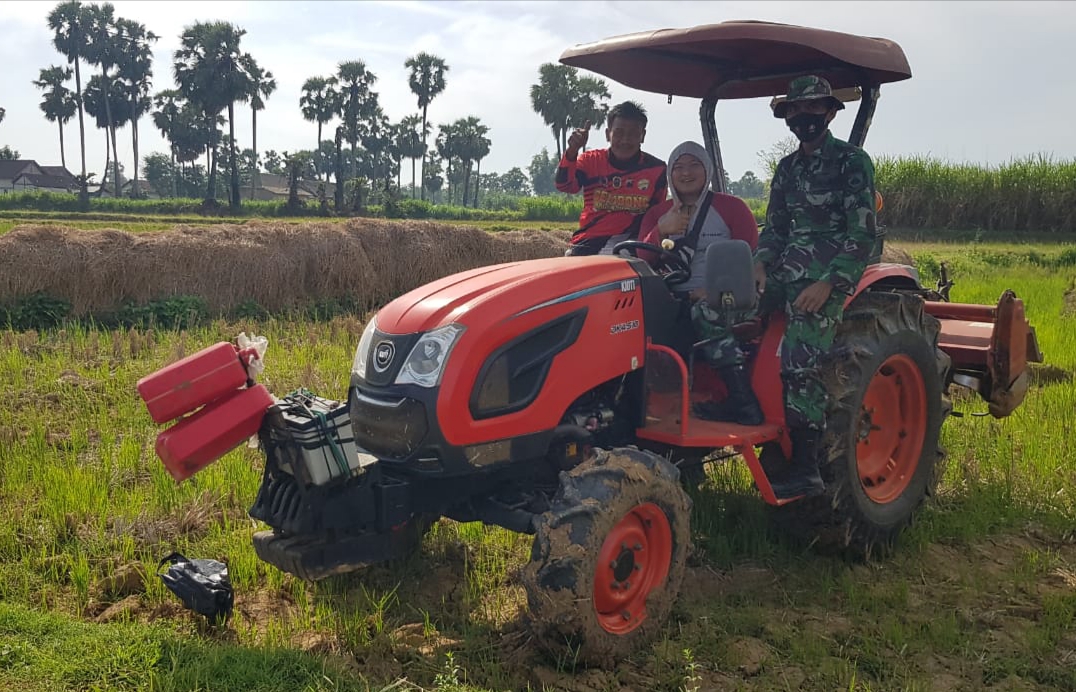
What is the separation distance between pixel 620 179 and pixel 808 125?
133 cm

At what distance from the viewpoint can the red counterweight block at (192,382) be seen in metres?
2.83

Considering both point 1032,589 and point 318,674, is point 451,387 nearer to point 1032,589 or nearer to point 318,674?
point 318,674

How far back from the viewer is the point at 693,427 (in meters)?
3.72

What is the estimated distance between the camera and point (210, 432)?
2918 millimetres

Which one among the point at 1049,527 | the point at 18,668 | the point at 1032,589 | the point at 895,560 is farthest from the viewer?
the point at 1049,527

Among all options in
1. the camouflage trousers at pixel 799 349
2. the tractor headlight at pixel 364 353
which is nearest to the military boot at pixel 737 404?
the camouflage trousers at pixel 799 349

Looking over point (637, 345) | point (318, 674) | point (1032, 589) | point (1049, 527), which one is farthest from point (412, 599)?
point (1049, 527)

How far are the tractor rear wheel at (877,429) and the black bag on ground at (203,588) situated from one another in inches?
99.4

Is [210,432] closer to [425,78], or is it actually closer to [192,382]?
[192,382]

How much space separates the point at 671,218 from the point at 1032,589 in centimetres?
235

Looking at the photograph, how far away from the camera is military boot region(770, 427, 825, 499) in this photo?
3.77 meters

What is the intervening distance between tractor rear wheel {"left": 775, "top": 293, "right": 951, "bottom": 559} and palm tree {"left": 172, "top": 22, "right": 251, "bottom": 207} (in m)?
56.9

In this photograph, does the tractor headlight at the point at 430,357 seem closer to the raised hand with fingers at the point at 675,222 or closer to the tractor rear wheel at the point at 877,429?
the raised hand with fingers at the point at 675,222

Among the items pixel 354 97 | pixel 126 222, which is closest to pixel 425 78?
pixel 354 97
